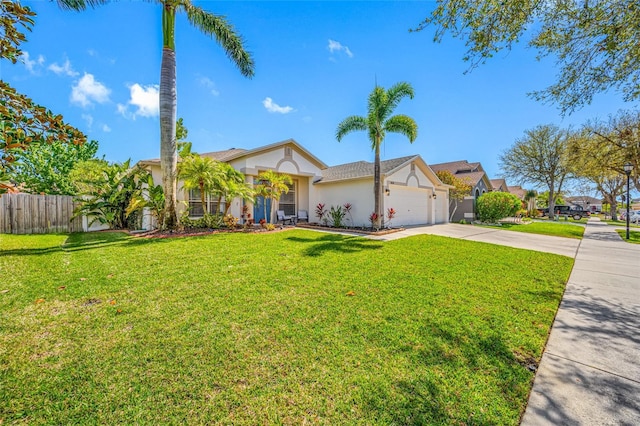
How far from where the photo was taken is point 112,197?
1167cm

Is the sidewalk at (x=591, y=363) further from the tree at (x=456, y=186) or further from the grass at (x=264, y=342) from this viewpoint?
the tree at (x=456, y=186)

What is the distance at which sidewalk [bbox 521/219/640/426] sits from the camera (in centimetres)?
217

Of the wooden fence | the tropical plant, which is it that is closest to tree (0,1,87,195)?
the wooden fence

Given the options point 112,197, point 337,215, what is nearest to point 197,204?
point 112,197

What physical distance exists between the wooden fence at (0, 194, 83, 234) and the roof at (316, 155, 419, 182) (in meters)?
13.2

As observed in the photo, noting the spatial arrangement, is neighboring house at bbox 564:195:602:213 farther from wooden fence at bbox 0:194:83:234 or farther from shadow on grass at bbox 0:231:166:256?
wooden fence at bbox 0:194:83:234

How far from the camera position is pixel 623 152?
18.2 meters

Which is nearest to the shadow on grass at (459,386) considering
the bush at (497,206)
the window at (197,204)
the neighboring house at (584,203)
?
the window at (197,204)

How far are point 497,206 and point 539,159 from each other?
1818cm

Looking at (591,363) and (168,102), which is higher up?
(168,102)

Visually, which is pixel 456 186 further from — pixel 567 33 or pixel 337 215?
pixel 567 33

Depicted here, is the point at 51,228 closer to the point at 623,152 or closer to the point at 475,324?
the point at 475,324

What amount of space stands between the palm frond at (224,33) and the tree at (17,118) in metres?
11.1

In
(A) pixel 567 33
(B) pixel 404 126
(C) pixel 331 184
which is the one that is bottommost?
(C) pixel 331 184
